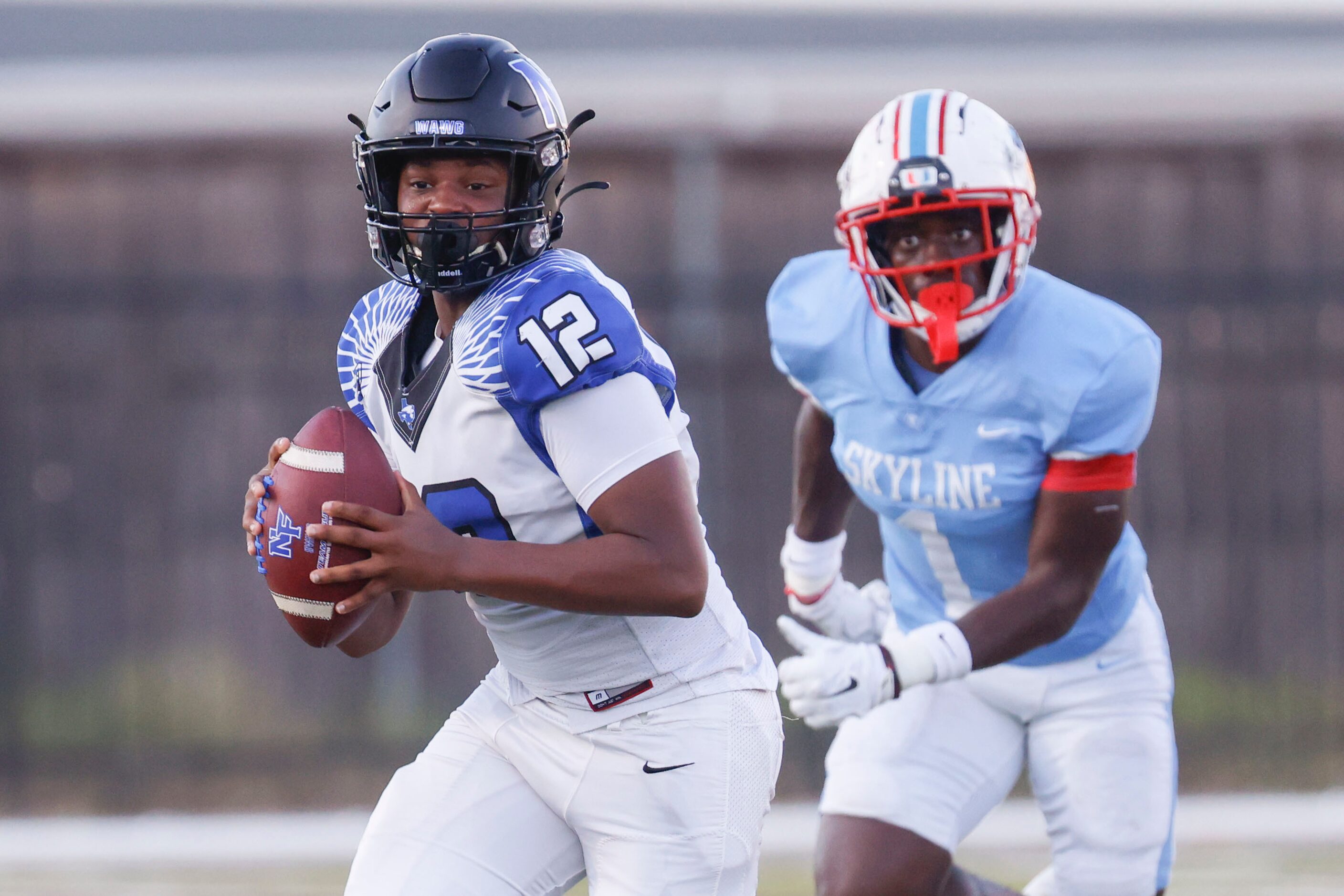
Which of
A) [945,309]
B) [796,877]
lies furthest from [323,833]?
[945,309]

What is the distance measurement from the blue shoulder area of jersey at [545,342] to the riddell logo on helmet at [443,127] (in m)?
0.25

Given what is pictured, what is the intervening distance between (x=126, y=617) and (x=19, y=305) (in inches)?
51.7

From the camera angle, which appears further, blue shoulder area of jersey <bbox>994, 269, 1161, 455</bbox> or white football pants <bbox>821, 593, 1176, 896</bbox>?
white football pants <bbox>821, 593, 1176, 896</bbox>

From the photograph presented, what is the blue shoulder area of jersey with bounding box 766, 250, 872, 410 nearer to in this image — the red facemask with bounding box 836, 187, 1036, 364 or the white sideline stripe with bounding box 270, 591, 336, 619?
the red facemask with bounding box 836, 187, 1036, 364

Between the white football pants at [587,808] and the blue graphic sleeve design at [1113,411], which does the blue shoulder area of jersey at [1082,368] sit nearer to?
the blue graphic sleeve design at [1113,411]

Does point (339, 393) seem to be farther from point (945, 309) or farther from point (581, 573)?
point (581, 573)

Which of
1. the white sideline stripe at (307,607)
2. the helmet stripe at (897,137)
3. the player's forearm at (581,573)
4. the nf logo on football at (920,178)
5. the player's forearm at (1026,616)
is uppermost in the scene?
the helmet stripe at (897,137)

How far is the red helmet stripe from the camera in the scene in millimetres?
3305

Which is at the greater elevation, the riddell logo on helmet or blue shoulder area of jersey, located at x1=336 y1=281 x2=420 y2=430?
the riddell logo on helmet

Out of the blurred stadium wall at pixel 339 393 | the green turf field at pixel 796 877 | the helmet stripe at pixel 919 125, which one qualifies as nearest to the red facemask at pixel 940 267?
the helmet stripe at pixel 919 125

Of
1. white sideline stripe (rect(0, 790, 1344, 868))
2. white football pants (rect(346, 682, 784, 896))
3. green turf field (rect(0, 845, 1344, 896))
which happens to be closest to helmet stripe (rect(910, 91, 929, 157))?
white football pants (rect(346, 682, 784, 896))

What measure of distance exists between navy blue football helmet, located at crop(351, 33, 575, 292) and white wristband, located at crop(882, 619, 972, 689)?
1124 millimetres

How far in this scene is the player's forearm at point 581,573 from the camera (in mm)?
2324

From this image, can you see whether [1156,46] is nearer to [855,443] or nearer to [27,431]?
[855,443]
